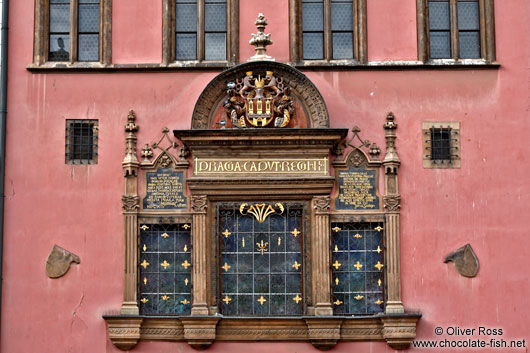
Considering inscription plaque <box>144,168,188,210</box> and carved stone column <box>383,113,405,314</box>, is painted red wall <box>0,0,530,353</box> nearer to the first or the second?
carved stone column <box>383,113,405,314</box>

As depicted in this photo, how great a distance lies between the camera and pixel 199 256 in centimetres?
1838

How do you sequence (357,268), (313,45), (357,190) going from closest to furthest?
1. (357,268)
2. (357,190)
3. (313,45)

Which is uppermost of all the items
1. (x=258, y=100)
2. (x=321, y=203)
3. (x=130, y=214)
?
(x=258, y=100)

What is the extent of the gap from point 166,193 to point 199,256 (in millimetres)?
1291

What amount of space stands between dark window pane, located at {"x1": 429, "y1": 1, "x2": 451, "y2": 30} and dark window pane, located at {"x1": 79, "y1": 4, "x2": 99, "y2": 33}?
616cm

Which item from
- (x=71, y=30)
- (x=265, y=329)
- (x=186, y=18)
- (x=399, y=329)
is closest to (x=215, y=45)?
(x=186, y=18)

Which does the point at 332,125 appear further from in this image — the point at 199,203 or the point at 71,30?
the point at 71,30

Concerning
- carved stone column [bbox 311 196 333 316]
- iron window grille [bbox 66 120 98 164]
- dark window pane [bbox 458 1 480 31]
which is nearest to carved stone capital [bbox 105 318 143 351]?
iron window grille [bbox 66 120 98 164]

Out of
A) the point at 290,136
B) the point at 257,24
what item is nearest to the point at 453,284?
the point at 290,136

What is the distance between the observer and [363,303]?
18.4m

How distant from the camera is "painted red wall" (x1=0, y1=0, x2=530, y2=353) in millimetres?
18328

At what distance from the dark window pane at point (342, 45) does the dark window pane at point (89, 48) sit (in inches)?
172

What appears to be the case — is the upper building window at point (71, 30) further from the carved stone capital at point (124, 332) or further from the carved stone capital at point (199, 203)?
the carved stone capital at point (124, 332)

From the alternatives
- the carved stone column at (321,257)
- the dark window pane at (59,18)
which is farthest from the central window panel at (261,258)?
the dark window pane at (59,18)
